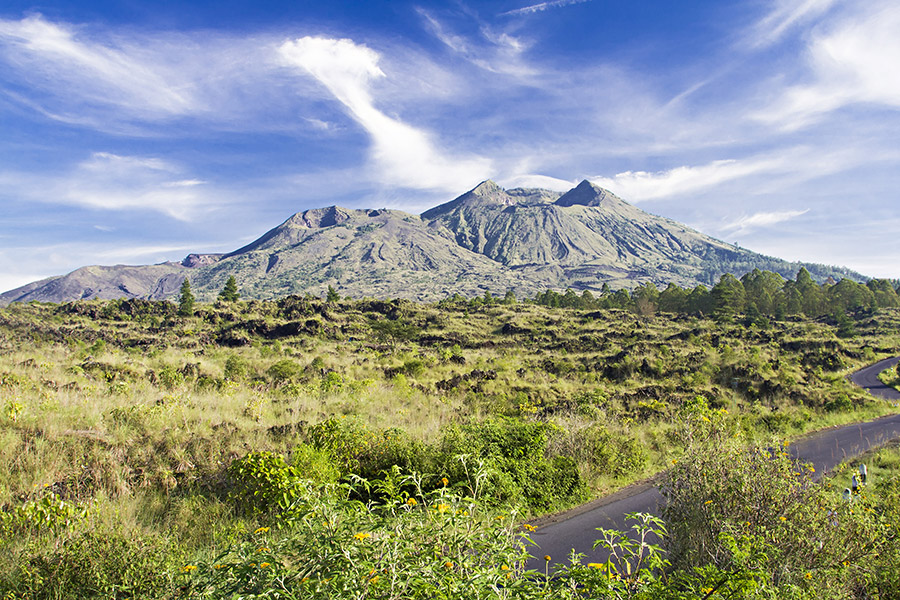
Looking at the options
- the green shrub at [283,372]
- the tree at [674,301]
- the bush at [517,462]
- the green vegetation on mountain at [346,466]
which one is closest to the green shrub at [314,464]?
the green vegetation on mountain at [346,466]

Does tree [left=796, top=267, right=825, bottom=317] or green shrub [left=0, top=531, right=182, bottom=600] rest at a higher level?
tree [left=796, top=267, right=825, bottom=317]

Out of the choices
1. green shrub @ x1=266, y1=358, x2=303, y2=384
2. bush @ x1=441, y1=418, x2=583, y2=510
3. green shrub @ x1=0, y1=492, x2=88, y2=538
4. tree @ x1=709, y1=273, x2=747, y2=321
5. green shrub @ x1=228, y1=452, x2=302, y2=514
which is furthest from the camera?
tree @ x1=709, y1=273, x2=747, y2=321

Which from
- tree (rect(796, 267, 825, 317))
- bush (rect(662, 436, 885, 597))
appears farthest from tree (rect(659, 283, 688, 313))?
bush (rect(662, 436, 885, 597))

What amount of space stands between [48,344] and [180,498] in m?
22.7

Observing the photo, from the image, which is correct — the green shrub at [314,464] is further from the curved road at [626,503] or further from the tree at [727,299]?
the tree at [727,299]

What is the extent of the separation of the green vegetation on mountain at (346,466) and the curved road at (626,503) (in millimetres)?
445

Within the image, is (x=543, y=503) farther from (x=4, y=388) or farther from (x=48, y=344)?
(x=48, y=344)

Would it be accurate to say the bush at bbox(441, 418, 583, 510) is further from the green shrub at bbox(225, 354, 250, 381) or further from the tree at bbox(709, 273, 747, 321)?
the tree at bbox(709, 273, 747, 321)

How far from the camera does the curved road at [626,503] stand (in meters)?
5.61

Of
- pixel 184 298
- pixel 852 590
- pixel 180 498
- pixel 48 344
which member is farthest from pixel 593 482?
pixel 184 298

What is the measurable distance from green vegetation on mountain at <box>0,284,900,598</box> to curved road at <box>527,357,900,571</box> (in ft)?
1.46

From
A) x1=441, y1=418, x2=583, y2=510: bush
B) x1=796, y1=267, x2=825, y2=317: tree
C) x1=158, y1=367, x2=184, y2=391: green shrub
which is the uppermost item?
x1=796, y1=267, x2=825, y2=317: tree

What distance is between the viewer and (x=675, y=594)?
2.47m

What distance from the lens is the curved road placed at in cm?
561
